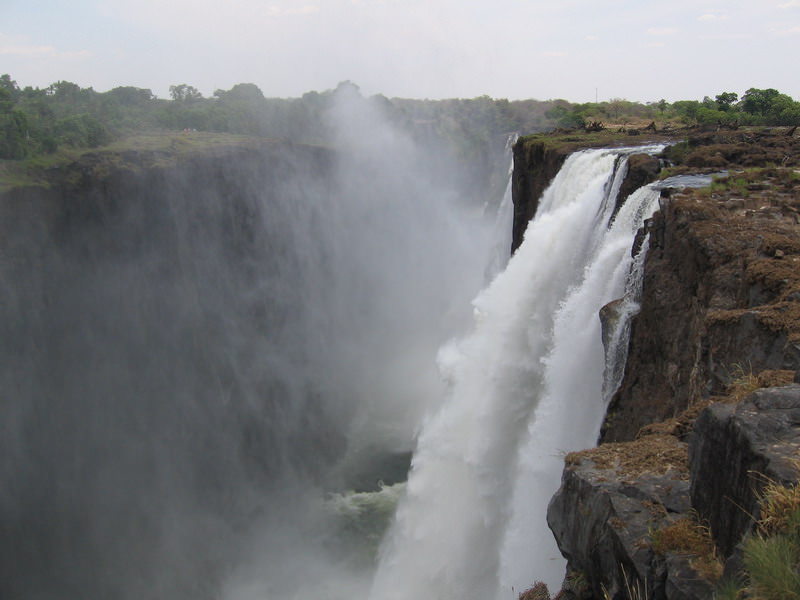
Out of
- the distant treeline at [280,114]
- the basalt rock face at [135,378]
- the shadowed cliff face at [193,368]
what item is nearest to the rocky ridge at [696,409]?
the shadowed cliff face at [193,368]

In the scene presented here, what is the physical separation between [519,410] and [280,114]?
5263cm

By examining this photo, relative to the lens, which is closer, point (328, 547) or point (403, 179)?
point (328, 547)

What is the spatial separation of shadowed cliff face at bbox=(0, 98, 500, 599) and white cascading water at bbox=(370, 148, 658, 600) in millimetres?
6851

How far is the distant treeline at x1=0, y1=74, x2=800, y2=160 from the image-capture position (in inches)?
1254

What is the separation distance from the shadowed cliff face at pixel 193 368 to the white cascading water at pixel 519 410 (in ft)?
22.5

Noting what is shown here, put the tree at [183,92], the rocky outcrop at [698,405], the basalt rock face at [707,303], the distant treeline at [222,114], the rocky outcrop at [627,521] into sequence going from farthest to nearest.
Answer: the tree at [183,92] < the distant treeline at [222,114] < the basalt rock face at [707,303] < the rocky outcrop at [627,521] < the rocky outcrop at [698,405]

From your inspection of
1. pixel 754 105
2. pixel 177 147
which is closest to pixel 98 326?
pixel 177 147

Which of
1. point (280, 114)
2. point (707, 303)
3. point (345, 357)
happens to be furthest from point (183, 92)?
point (707, 303)

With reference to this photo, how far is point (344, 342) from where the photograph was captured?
125 feet

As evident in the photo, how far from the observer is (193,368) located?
31859mm

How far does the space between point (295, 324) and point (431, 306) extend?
9.51 meters

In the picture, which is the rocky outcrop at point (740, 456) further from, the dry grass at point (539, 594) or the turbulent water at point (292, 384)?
the turbulent water at point (292, 384)

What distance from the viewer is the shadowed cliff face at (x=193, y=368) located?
23453mm

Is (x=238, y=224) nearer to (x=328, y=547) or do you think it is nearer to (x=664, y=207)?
(x=328, y=547)
